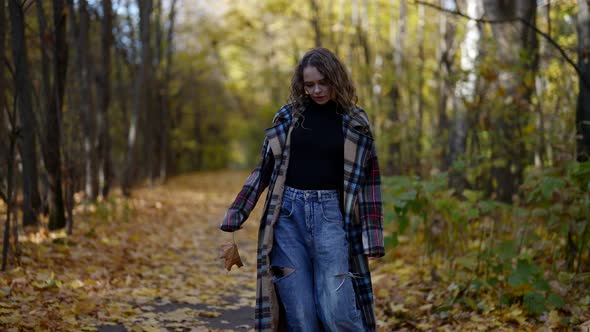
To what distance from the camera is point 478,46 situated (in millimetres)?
9523

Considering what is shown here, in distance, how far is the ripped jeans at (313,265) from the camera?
3.40 metres

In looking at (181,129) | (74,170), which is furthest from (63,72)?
(181,129)

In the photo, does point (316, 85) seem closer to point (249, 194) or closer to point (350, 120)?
point (350, 120)

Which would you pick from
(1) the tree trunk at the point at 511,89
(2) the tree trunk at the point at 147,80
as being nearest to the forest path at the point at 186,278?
(2) the tree trunk at the point at 147,80

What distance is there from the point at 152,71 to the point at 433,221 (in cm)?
1352

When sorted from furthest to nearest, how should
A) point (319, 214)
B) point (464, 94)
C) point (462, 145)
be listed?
1. point (462, 145)
2. point (464, 94)
3. point (319, 214)

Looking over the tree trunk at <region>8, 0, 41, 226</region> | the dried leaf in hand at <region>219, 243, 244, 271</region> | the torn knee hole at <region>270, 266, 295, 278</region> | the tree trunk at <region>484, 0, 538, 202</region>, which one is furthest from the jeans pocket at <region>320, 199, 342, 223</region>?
the tree trunk at <region>8, 0, 41, 226</region>

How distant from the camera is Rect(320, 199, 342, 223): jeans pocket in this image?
3451 mm

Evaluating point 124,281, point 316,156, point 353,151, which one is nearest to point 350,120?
point 353,151

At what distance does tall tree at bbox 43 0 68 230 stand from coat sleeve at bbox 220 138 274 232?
485 centimetres

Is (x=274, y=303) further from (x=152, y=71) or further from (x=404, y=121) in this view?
(x=152, y=71)

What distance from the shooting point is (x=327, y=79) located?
353 cm

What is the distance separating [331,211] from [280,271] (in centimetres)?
43

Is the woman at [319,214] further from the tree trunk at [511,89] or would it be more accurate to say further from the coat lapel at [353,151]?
the tree trunk at [511,89]
